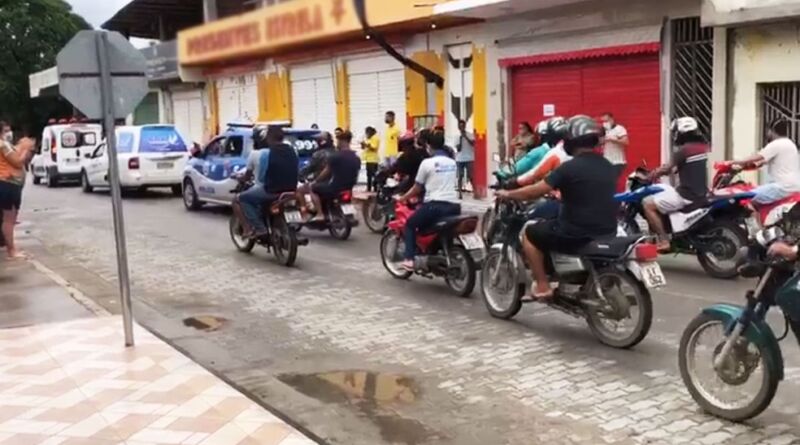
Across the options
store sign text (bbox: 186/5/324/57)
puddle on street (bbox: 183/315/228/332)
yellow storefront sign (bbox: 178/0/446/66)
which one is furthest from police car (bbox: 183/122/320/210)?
puddle on street (bbox: 183/315/228/332)

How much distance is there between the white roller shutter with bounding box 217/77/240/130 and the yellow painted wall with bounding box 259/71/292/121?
224cm

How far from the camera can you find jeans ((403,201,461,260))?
8.83 meters

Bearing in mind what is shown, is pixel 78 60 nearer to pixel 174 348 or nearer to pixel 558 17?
pixel 174 348

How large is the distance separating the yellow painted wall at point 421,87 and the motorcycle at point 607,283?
12711 mm

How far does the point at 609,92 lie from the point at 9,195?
32.6 ft

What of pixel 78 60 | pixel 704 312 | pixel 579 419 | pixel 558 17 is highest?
pixel 558 17

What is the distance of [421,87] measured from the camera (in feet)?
67.6

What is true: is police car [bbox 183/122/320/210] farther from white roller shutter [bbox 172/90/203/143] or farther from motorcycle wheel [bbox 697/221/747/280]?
white roller shutter [bbox 172/90/203/143]

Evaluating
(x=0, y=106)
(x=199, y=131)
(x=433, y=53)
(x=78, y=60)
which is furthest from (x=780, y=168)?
(x=0, y=106)

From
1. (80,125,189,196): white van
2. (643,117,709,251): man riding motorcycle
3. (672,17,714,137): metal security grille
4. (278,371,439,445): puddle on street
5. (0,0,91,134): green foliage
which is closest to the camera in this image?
(278,371,439,445): puddle on street

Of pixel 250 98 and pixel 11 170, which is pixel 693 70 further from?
pixel 250 98

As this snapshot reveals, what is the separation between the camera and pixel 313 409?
220 inches

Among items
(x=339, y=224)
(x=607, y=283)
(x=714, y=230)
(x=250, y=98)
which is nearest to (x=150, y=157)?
(x=250, y=98)

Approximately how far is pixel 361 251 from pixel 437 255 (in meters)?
3.31
